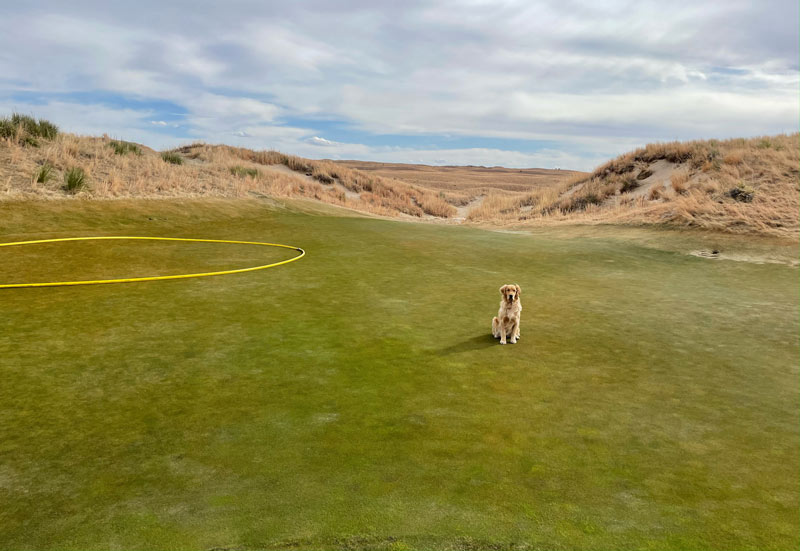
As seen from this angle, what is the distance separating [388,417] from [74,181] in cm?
1306

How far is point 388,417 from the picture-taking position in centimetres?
397

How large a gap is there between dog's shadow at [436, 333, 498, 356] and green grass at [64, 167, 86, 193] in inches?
468

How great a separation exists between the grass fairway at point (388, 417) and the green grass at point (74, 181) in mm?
6464

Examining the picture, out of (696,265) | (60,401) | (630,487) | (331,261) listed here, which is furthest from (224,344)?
(696,265)

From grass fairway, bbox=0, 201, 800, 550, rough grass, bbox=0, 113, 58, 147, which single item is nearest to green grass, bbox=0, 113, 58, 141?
rough grass, bbox=0, 113, 58, 147

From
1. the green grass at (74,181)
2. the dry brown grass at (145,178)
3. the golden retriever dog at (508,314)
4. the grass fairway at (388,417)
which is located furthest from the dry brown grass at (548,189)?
the golden retriever dog at (508,314)

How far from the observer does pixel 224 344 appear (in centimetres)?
557

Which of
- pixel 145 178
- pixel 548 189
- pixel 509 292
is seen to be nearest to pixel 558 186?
pixel 548 189

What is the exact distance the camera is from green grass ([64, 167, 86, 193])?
14.0m

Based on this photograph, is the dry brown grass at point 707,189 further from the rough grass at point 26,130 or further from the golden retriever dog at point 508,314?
the rough grass at point 26,130

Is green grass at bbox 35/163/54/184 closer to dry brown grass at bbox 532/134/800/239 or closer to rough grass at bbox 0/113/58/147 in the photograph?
rough grass at bbox 0/113/58/147

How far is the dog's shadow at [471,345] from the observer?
5571mm

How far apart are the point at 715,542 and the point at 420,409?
→ 77.0 inches

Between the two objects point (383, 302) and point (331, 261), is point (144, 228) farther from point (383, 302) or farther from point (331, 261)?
point (383, 302)
